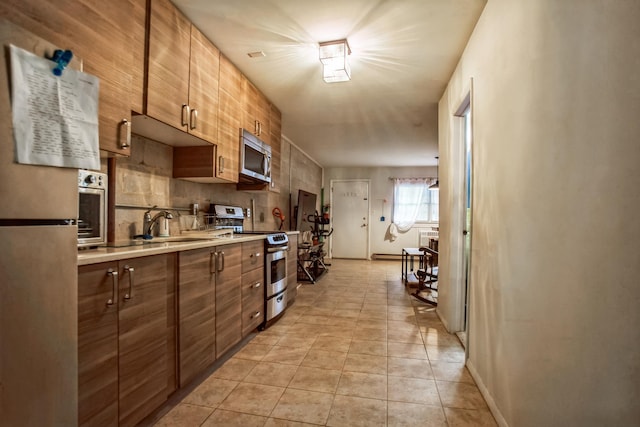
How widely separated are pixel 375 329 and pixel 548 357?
1892 mm

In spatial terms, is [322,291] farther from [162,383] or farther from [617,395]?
[617,395]

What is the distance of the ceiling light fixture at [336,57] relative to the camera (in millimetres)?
2273

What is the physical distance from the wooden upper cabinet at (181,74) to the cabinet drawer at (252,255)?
34.7 inches

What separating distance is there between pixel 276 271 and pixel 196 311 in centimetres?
127

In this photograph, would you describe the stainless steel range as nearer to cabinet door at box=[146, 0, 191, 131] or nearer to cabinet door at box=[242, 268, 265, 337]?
cabinet door at box=[242, 268, 265, 337]

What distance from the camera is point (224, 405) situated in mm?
1688

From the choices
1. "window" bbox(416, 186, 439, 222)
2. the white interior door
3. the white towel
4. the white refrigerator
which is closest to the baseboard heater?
the white interior door

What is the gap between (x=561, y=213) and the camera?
1044mm

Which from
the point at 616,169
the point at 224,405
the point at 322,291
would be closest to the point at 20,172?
the point at 224,405

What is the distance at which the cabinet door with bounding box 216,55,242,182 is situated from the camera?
2512mm

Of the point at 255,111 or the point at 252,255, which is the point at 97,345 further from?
the point at 255,111

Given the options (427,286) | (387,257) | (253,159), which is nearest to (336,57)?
(253,159)

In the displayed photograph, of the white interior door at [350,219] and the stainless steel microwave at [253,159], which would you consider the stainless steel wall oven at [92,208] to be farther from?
the white interior door at [350,219]

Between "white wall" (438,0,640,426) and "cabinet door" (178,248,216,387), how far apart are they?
1.64 meters
